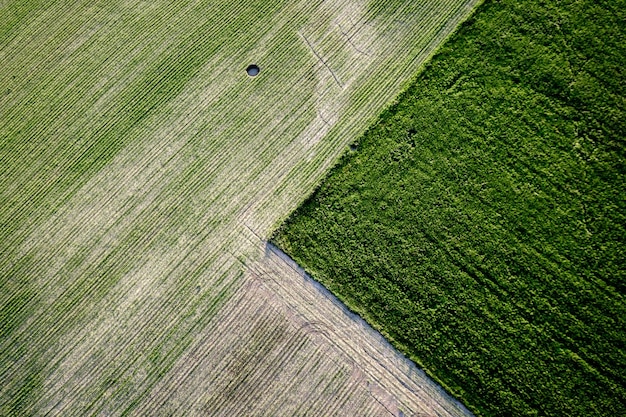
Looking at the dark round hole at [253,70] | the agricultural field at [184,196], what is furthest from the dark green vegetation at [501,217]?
the dark round hole at [253,70]

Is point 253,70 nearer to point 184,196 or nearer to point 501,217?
point 184,196

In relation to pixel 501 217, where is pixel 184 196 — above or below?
above

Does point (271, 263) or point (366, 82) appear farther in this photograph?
point (366, 82)

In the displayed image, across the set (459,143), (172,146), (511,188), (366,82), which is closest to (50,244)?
(172,146)

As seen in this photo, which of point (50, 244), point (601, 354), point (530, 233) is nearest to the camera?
point (601, 354)

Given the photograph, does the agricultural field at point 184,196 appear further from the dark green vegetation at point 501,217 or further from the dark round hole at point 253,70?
the dark green vegetation at point 501,217

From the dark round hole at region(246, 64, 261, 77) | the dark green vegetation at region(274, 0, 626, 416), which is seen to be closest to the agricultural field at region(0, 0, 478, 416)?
the dark round hole at region(246, 64, 261, 77)

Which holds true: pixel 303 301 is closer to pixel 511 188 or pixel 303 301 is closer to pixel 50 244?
pixel 511 188

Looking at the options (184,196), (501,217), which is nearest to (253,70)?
(184,196)
